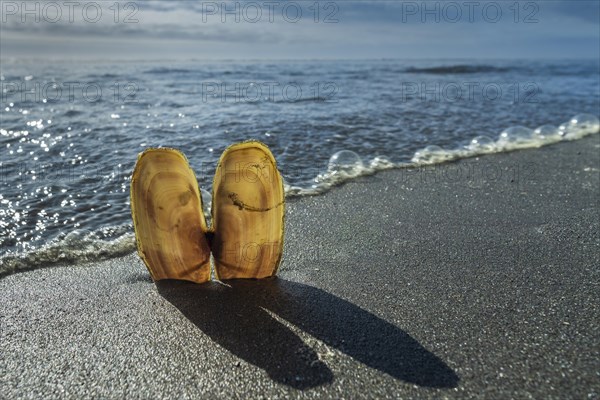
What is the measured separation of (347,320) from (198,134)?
4.74m

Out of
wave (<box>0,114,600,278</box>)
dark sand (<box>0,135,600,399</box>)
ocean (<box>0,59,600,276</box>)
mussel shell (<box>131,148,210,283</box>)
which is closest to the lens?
dark sand (<box>0,135,600,399</box>)

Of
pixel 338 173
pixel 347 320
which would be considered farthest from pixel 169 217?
pixel 338 173

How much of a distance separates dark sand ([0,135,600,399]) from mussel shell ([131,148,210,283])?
130mm

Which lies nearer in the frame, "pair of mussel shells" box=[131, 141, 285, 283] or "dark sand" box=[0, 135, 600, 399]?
"dark sand" box=[0, 135, 600, 399]

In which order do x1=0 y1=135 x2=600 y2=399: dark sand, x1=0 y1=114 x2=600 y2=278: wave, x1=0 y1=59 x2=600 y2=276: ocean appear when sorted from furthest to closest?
x1=0 y1=59 x2=600 y2=276: ocean, x1=0 y1=114 x2=600 y2=278: wave, x1=0 y1=135 x2=600 y2=399: dark sand

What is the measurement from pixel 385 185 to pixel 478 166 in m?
1.37

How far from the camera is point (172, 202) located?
246 centimetres

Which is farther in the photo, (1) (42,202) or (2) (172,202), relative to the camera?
(1) (42,202)

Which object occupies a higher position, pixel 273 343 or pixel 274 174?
pixel 274 174

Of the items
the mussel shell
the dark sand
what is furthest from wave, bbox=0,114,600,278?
the mussel shell

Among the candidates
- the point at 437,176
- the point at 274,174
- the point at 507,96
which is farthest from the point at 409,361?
the point at 507,96

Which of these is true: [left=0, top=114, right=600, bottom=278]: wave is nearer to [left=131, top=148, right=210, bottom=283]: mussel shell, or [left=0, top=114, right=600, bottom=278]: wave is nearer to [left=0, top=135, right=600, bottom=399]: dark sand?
[left=0, top=135, right=600, bottom=399]: dark sand

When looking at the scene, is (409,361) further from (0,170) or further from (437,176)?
(0,170)

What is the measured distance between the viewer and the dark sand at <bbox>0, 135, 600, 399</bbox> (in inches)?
72.7
